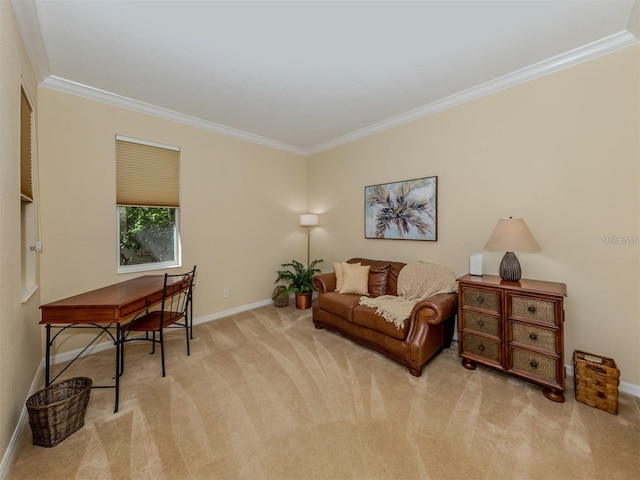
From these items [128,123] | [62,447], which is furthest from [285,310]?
[128,123]

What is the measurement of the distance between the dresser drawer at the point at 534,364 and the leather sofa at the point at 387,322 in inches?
22.5

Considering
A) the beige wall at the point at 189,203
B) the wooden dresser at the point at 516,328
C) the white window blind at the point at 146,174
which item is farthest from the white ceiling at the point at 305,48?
the wooden dresser at the point at 516,328

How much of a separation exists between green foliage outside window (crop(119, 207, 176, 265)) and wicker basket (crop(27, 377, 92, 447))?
1.59 metres

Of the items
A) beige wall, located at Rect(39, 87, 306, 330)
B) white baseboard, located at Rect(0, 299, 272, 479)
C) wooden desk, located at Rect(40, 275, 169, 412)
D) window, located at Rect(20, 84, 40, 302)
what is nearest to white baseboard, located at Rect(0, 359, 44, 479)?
white baseboard, located at Rect(0, 299, 272, 479)

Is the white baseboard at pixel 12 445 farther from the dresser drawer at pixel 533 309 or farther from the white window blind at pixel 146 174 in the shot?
the dresser drawer at pixel 533 309

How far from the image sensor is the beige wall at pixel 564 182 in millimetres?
2027

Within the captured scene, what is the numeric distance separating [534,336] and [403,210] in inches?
73.8

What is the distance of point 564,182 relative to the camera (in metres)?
2.27

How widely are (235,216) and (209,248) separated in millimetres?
612

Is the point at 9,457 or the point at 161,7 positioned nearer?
the point at 9,457

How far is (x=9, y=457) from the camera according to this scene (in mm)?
1442

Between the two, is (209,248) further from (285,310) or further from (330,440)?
(330,440)

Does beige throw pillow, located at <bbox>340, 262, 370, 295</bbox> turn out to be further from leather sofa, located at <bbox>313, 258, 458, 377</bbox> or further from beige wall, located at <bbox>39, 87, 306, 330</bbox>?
beige wall, located at <bbox>39, 87, 306, 330</bbox>

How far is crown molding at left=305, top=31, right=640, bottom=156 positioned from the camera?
6.64 ft
